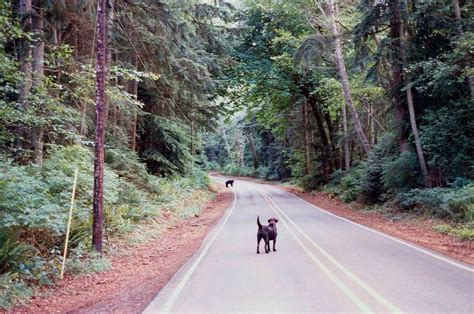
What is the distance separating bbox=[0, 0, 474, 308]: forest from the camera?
9.91 meters

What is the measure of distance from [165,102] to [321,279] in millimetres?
15040

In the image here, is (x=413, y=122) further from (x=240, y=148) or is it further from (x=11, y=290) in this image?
(x=240, y=148)

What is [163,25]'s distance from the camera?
16.1 m

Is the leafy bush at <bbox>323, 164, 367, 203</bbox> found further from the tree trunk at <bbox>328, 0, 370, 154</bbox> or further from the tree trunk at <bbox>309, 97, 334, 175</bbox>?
the tree trunk at <bbox>309, 97, 334, 175</bbox>

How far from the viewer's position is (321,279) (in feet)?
23.5

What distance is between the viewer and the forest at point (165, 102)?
32.5 ft

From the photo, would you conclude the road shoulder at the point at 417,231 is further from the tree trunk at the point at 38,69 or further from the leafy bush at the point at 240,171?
the leafy bush at the point at 240,171

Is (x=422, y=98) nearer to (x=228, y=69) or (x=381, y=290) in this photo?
(x=381, y=290)

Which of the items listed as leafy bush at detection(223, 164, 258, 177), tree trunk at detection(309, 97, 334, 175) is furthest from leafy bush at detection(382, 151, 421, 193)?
leafy bush at detection(223, 164, 258, 177)

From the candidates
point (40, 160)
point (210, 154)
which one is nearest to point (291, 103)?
point (40, 160)

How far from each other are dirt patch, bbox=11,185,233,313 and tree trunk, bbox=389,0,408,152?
1057 cm

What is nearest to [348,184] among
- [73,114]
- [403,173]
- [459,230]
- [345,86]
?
[345,86]

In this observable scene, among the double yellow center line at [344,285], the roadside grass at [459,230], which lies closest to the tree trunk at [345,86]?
the roadside grass at [459,230]

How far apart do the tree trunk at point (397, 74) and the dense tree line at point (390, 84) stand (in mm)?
45
